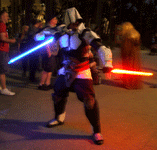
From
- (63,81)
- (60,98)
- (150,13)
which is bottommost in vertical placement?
(60,98)

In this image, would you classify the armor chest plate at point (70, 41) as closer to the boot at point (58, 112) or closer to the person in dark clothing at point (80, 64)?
the person in dark clothing at point (80, 64)

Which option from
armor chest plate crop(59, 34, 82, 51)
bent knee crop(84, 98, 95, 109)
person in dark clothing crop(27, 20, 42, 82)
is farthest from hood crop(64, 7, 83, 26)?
person in dark clothing crop(27, 20, 42, 82)

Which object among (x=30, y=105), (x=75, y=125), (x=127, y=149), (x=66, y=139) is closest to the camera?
(x=127, y=149)

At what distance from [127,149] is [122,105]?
7.04 ft

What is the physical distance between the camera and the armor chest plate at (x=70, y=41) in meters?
3.77

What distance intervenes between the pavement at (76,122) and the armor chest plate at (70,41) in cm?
130

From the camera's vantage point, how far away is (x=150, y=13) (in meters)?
34.6

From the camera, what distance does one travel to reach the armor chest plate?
3.77 m

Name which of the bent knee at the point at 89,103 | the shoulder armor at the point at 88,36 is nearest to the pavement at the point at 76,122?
the bent knee at the point at 89,103

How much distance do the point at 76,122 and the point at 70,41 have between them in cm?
149

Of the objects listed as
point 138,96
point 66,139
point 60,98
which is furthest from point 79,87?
point 138,96

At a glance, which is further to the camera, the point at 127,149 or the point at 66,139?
the point at 66,139

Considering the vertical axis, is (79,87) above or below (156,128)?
above

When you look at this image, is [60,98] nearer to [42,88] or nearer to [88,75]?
[88,75]
